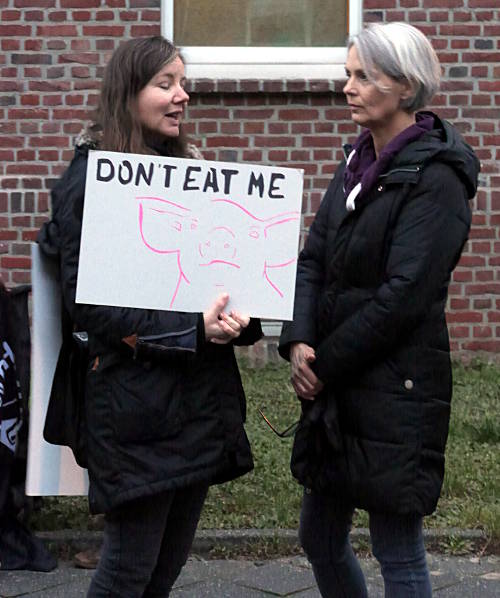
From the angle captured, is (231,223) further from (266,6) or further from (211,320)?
(266,6)

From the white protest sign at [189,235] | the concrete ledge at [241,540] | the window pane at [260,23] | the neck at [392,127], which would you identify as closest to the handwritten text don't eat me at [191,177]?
the white protest sign at [189,235]

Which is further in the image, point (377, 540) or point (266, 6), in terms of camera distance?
point (266, 6)

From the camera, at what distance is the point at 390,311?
2932mm

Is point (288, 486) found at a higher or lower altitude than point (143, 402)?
lower

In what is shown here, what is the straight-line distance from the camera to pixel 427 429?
9.88 feet

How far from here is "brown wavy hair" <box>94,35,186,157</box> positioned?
2.97 metres

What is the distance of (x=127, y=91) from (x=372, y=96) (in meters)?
0.64

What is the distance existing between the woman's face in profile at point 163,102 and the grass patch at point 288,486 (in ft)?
6.95

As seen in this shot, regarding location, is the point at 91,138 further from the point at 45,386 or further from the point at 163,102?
the point at 45,386

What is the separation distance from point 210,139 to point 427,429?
186 inches

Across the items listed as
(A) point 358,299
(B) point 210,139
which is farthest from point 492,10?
(A) point 358,299

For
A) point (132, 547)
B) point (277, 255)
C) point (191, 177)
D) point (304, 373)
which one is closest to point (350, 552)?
point (304, 373)

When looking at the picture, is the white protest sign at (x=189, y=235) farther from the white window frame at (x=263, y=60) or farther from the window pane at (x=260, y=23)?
the window pane at (x=260, y=23)

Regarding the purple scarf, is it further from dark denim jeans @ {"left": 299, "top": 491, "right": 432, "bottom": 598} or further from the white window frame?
the white window frame
